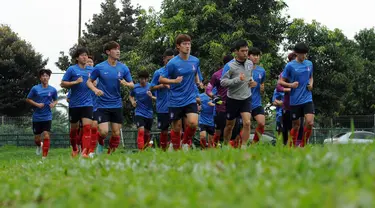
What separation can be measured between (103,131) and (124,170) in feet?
21.2

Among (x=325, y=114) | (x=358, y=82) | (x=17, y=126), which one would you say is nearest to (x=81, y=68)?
(x=17, y=126)

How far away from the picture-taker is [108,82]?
1288 cm

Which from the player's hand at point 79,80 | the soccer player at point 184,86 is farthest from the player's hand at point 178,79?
the player's hand at point 79,80

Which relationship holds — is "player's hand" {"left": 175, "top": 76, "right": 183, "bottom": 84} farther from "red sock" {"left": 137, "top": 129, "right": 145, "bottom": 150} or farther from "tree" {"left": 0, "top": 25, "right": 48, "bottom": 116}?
"tree" {"left": 0, "top": 25, "right": 48, "bottom": 116}

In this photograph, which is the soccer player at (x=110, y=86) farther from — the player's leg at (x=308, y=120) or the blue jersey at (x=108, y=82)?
the player's leg at (x=308, y=120)

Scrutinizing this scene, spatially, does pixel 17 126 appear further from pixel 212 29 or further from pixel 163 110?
pixel 163 110

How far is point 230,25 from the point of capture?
3853cm

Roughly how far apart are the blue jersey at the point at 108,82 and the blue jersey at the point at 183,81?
3.67 feet

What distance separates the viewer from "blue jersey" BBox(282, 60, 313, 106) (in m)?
13.1

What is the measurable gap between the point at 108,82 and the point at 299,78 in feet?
12.9

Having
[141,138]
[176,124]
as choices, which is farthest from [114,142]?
[141,138]

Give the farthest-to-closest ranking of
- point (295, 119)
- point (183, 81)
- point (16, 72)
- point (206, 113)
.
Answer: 1. point (16, 72)
2. point (206, 113)
3. point (295, 119)
4. point (183, 81)

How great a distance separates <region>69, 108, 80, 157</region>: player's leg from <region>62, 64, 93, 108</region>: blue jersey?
0.17 metres

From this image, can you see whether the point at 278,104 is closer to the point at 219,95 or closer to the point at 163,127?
the point at 219,95
